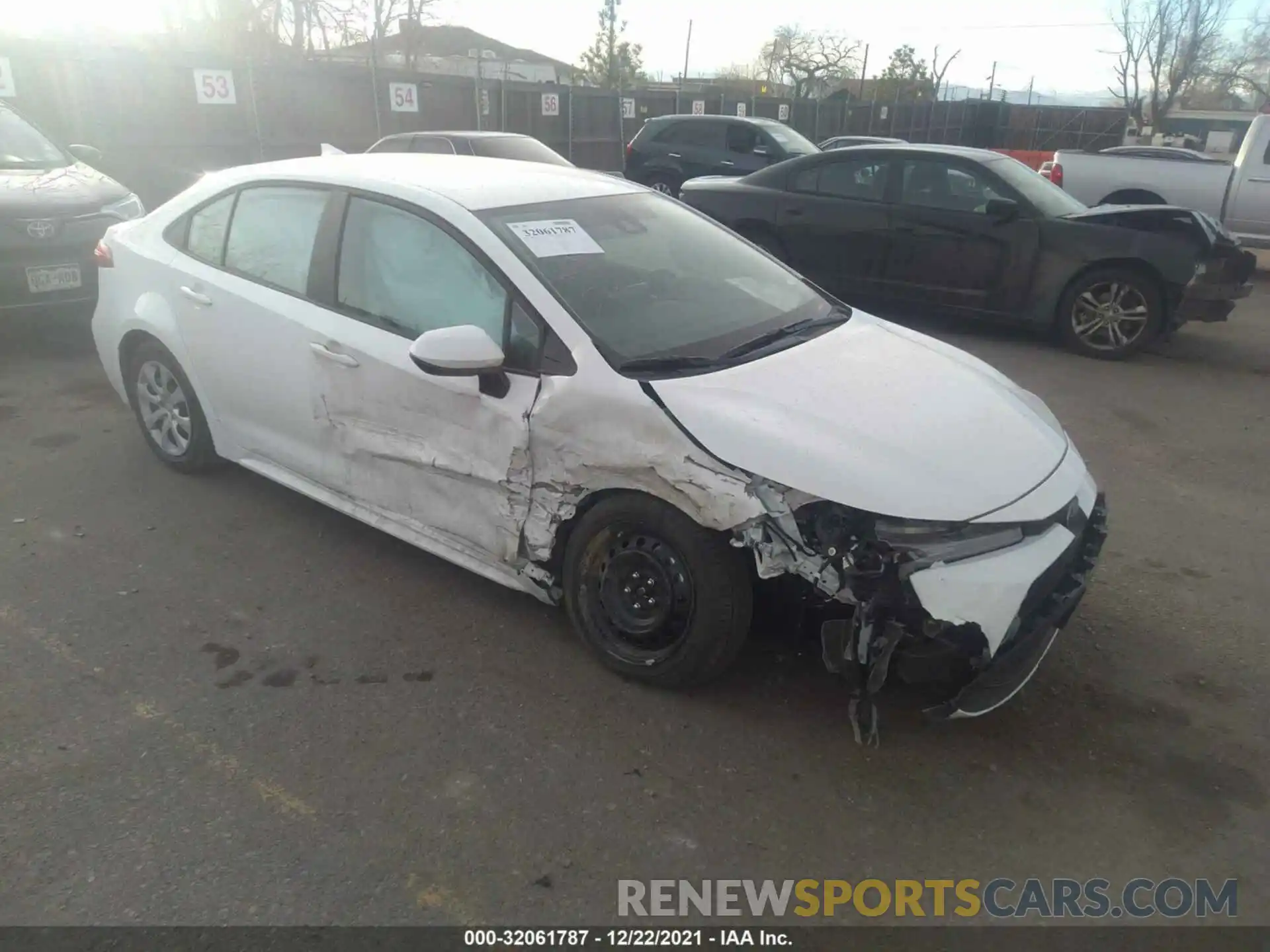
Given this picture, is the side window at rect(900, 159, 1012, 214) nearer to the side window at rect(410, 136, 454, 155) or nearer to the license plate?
the side window at rect(410, 136, 454, 155)

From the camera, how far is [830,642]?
2.84 m

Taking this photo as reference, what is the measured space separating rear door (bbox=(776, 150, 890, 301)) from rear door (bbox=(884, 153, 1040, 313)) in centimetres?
14

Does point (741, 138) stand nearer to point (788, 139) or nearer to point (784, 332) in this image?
point (788, 139)

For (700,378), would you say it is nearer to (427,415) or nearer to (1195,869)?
(427,415)

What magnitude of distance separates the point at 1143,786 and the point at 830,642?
1.04 metres

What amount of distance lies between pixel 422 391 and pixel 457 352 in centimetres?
38

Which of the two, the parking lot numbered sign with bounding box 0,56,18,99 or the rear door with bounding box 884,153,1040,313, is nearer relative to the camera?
the rear door with bounding box 884,153,1040,313

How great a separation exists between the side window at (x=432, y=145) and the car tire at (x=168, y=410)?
25.3 feet

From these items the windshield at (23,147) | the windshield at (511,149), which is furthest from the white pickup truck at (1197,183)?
the windshield at (23,147)

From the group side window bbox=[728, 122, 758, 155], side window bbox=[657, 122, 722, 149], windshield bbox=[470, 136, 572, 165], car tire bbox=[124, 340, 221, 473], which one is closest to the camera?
car tire bbox=[124, 340, 221, 473]

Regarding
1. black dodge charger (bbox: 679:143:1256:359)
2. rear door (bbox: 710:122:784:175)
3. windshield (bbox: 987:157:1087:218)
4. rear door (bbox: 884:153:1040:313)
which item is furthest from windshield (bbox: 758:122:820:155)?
rear door (bbox: 884:153:1040:313)

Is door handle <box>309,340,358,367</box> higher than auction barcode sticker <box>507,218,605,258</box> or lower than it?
lower

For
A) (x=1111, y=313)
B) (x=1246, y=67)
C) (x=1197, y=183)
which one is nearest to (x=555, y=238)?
(x=1111, y=313)

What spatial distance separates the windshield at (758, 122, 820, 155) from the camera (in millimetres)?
14461
